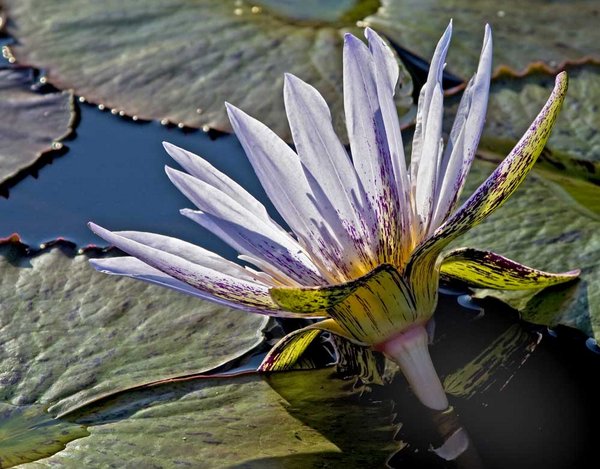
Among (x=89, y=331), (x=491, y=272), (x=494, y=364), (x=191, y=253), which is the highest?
(x=191, y=253)

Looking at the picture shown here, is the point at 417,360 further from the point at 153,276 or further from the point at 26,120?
the point at 26,120

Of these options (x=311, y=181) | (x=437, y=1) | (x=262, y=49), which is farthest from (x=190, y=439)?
(x=437, y=1)

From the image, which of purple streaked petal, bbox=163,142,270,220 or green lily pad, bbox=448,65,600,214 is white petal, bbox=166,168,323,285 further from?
green lily pad, bbox=448,65,600,214

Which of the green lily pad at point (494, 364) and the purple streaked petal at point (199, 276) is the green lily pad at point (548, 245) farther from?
the purple streaked petal at point (199, 276)

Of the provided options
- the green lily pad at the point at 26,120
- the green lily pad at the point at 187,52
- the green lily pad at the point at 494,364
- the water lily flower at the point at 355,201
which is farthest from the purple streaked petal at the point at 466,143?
the green lily pad at the point at 26,120

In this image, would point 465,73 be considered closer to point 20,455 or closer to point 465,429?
point 465,429

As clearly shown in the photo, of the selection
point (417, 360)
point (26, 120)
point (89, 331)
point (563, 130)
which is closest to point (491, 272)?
point (417, 360)
